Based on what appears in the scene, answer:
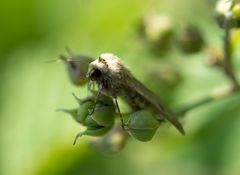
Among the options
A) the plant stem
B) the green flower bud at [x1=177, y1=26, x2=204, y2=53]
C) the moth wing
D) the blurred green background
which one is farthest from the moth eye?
the blurred green background

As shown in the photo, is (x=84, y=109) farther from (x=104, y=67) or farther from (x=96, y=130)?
(x=104, y=67)

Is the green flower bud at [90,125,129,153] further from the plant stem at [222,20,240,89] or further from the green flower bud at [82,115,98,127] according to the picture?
the plant stem at [222,20,240,89]

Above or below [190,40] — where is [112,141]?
below

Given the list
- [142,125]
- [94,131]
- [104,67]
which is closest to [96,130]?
[94,131]

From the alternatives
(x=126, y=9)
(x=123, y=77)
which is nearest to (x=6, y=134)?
(x=126, y=9)

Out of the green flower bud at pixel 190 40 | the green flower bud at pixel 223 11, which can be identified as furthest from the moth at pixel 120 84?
the green flower bud at pixel 190 40

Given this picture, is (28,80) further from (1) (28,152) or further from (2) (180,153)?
(2) (180,153)
